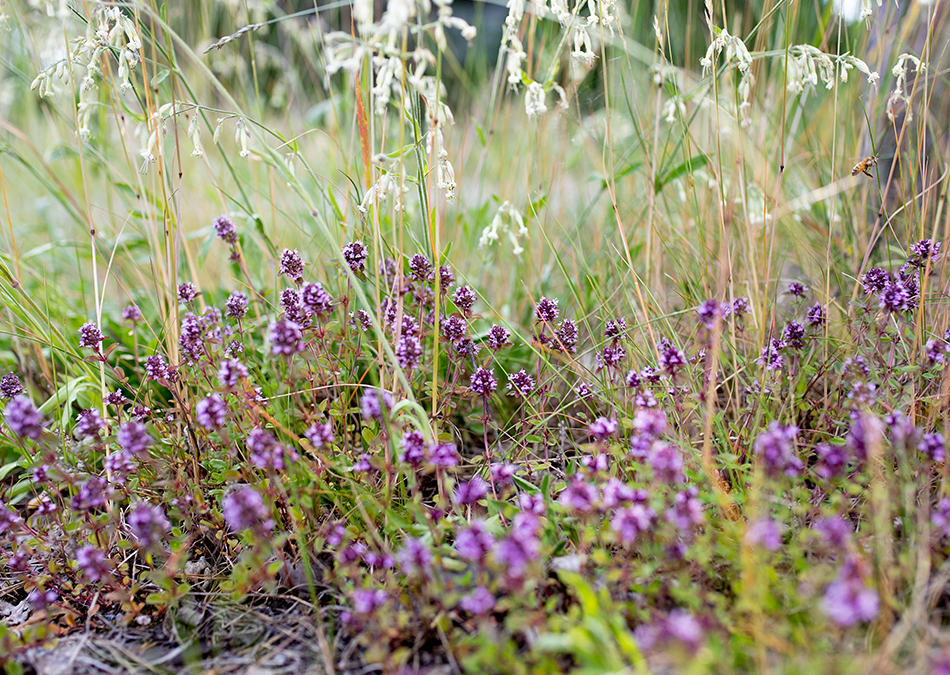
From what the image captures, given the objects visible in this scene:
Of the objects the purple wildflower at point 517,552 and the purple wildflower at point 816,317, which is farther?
the purple wildflower at point 816,317

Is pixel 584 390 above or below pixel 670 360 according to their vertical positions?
below

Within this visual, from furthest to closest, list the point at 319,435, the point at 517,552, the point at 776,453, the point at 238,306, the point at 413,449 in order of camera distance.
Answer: the point at 238,306 → the point at 319,435 → the point at 413,449 → the point at 776,453 → the point at 517,552

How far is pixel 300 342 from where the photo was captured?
162 centimetres

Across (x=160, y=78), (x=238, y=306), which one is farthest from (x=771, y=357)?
(x=160, y=78)

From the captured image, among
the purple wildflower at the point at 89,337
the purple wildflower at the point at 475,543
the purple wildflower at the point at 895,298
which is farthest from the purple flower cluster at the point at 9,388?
the purple wildflower at the point at 895,298

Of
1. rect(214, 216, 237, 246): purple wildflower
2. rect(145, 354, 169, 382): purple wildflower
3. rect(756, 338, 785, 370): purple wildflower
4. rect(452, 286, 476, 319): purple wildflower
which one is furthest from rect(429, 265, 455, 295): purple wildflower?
rect(756, 338, 785, 370): purple wildflower

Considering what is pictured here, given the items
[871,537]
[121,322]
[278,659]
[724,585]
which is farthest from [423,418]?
[121,322]

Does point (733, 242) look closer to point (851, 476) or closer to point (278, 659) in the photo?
point (851, 476)

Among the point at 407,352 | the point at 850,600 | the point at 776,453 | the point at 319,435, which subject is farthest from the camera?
the point at 407,352

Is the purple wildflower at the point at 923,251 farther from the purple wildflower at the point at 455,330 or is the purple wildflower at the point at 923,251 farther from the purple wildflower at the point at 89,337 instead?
the purple wildflower at the point at 89,337

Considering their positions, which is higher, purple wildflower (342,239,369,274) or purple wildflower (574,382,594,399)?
purple wildflower (342,239,369,274)

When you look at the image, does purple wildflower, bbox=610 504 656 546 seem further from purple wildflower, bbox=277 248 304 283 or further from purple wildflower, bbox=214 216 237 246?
purple wildflower, bbox=214 216 237 246

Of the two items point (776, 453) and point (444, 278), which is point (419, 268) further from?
point (776, 453)

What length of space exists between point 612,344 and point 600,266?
70cm
